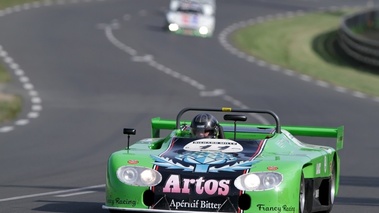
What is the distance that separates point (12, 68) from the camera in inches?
1271

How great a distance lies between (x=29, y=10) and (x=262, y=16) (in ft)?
32.8

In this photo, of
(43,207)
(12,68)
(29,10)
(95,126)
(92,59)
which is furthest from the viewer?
(29,10)

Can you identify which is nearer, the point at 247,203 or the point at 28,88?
the point at 247,203

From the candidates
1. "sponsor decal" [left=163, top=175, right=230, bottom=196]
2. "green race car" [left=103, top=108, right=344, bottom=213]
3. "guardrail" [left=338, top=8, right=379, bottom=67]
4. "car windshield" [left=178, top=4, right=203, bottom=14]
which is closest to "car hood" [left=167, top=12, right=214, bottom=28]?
"car windshield" [left=178, top=4, right=203, bottom=14]

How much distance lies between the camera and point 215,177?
10156mm

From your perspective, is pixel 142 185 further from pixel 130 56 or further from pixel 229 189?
pixel 130 56

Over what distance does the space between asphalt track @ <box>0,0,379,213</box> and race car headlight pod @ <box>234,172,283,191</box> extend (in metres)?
2.15

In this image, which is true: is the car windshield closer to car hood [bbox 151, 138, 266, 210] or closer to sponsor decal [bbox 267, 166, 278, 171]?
car hood [bbox 151, 138, 266, 210]

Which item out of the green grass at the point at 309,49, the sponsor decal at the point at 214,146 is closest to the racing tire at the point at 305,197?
the sponsor decal at the point at 214,146

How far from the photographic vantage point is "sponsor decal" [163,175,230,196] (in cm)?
1005

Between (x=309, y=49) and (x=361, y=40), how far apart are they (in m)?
5.14

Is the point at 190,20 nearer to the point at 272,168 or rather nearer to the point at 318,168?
the point at 318,168

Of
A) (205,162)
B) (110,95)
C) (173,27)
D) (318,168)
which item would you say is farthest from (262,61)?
(205,162)

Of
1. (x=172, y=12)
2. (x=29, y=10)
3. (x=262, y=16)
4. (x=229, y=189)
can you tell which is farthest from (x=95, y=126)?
(x=262, y=16)
